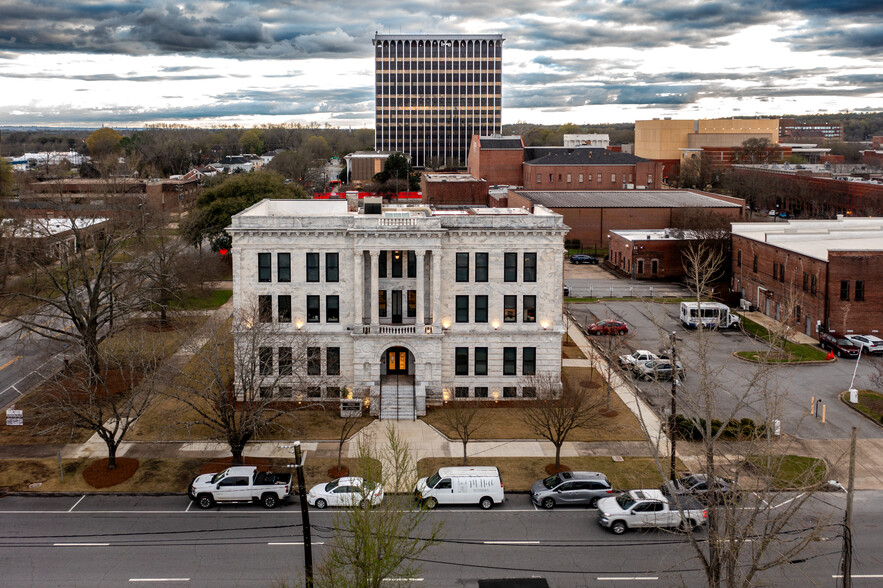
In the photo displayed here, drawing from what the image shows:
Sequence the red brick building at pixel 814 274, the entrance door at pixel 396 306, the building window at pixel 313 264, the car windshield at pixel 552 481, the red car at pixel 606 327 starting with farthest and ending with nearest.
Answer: the red car at pixel 606 327, the red brick building at pixel 814 274, the entrance door at pixel 396 306, the building window at pixel 313 264, the car windshield at pixel 552 481

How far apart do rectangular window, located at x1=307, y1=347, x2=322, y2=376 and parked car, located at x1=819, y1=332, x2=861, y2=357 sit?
41.1 metres

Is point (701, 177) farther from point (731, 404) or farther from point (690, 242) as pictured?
point (731, 404)

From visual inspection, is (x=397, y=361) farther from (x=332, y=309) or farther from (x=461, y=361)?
(x=332, y=309)

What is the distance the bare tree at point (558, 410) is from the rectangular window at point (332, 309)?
1336 centimetres

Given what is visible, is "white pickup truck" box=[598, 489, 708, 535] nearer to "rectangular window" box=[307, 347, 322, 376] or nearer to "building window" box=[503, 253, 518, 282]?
"building window" box=[503, 253, 518, 282]

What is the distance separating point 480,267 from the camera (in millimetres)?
49844

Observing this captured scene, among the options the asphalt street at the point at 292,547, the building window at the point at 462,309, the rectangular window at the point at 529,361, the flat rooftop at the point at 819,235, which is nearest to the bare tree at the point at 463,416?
the rectangular window at the point at 529,361

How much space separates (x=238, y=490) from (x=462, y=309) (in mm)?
20014

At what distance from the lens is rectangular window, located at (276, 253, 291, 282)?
49.3 m

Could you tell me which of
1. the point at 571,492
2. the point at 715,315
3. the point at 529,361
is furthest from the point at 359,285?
the point at 715,315

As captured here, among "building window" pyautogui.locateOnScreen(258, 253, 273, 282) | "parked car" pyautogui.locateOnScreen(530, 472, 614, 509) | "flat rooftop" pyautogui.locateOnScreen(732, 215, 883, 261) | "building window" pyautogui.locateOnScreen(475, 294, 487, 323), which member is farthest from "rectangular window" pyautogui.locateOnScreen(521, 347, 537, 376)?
"flat rooftop" pyautogui.locateOnScreen(732, 215, 883, 261)

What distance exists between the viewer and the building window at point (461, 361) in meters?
50.0

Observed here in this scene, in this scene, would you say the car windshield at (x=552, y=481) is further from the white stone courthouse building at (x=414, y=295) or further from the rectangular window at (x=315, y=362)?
the rectangular window at (x=315, y=362)

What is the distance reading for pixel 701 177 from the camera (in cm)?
17550
